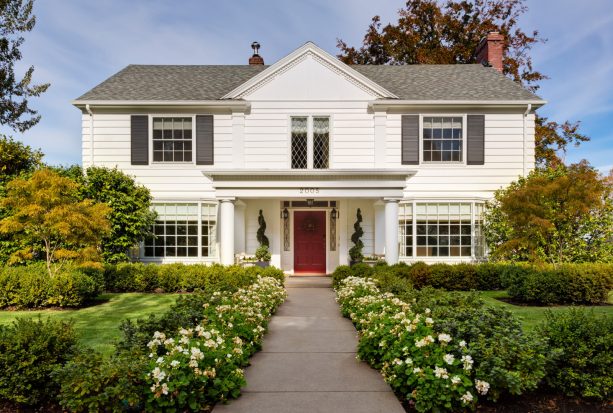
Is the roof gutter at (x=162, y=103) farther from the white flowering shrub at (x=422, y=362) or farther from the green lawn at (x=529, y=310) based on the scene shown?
the white flowering shrub at (x=422, y=362)

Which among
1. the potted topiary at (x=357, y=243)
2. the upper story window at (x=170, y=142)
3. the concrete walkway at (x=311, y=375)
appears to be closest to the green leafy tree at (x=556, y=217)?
the potted topiary at (x=357, y=243)

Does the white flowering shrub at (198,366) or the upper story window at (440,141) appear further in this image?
the upper story window at (440,141)

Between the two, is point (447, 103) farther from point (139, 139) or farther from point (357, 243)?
point (139, 139)

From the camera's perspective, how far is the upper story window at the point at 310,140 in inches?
573

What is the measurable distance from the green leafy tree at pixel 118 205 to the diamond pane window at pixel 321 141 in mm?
6044

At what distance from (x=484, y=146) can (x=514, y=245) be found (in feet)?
15.2

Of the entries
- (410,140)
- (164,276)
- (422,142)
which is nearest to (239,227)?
(164,276)

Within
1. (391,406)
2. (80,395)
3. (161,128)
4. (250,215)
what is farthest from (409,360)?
(161,128)

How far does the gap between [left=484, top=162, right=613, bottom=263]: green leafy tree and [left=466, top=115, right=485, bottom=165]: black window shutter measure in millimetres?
1394

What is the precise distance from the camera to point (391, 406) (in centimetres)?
436

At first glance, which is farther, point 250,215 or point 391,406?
point 250,215

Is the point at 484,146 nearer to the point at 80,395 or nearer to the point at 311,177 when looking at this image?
the point at 311,177

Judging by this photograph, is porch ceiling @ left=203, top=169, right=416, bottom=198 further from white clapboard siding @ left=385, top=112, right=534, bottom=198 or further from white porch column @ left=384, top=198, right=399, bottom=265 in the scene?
white clapboard siding @ left=385, top=112, right=534, bottom=198

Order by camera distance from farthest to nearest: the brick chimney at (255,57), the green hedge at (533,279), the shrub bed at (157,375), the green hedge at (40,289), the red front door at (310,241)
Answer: the brick chimney at (255,57) < the red front door at (310,241) < the green hedge at (533,279) < the green hedge at (40,289) < the shrub bed at (157,375)
